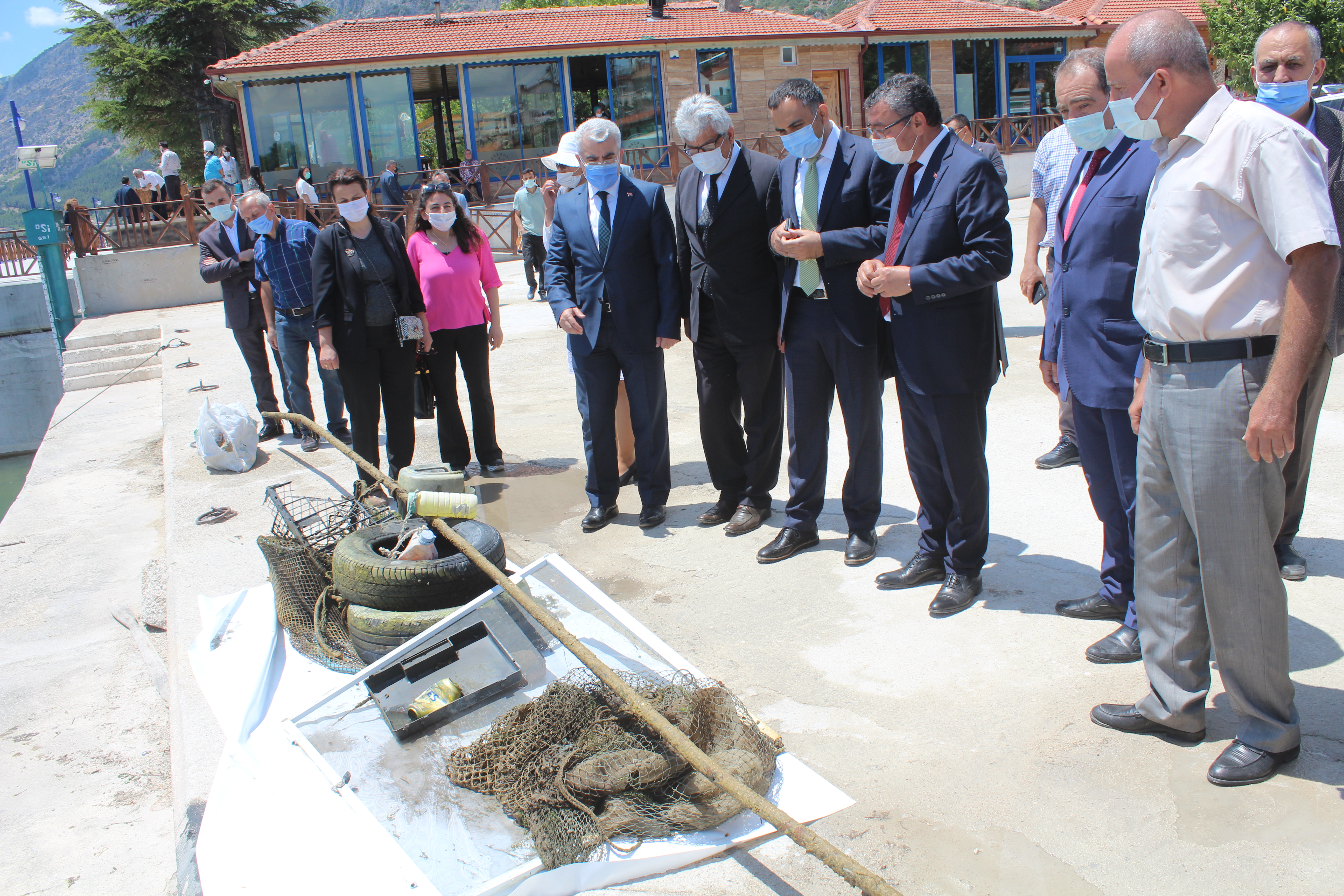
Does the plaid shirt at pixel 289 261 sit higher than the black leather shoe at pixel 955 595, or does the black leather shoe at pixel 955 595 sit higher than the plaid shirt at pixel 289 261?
the plaid shirt at pixel 289 261

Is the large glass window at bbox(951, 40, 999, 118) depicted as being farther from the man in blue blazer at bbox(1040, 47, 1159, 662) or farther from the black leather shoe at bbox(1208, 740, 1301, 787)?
the black leather shoe at bbox(1208, 740, 1301, 787)

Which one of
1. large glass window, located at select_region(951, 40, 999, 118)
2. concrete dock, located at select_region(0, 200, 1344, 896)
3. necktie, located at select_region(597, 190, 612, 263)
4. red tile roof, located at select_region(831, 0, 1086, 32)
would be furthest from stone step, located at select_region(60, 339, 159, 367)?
large glass window, located at select_region(951, 40, 999, 118)

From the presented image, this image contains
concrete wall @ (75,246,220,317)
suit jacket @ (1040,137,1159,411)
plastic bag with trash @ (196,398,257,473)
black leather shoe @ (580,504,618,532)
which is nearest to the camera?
suit jacket @ (1040,137,1159,411)

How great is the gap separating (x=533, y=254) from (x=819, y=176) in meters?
8.95

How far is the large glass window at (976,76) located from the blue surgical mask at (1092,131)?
84.0ft

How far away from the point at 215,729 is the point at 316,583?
2.87ft

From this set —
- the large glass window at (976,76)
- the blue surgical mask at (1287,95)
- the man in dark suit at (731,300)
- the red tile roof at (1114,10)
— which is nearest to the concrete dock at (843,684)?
the man in dark suit at (731,300)

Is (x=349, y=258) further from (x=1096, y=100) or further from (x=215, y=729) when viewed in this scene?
(x=1096, y=100)

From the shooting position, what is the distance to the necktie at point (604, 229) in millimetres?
4715

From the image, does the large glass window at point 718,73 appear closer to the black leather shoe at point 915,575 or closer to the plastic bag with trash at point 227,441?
the plastic bag with trash at point 227,441

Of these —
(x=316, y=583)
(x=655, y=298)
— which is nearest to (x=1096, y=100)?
(x=655, y=298)

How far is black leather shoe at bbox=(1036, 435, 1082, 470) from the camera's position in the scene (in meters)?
5.11

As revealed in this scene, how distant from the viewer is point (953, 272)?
339 centimetres

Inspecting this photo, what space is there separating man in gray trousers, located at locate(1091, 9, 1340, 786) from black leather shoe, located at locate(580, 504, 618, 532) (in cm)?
296
